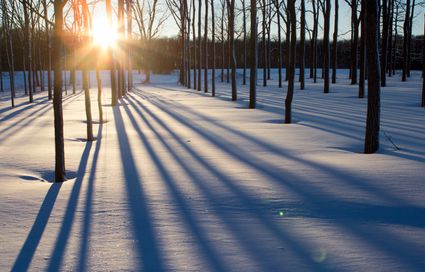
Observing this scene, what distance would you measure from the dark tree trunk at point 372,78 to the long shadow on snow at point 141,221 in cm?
405

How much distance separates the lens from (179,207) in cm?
459

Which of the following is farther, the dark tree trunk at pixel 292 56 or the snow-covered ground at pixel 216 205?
the dark tree trunk at pixel 292 56

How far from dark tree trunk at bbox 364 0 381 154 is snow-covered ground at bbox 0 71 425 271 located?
34 centimetres

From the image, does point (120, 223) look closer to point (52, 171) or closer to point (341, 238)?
point (341, 238)

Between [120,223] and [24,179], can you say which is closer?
[120,223]

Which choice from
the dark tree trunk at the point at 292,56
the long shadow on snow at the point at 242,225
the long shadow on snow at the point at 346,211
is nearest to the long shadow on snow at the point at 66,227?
the long shadow on snow at the point at 242,225

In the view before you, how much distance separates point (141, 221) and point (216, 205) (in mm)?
859

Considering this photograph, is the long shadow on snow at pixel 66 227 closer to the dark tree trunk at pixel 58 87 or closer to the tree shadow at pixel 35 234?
the tree shadow at pixel 35 234

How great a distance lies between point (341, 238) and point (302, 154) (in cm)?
386

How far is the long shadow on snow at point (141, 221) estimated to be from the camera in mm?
3291

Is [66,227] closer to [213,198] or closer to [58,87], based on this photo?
[213,198]

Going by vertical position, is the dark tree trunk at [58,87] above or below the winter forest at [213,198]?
above

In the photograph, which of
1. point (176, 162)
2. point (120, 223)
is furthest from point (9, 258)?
point (176, 162)

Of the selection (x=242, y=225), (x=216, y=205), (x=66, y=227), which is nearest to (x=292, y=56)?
(x=216, y=205)
